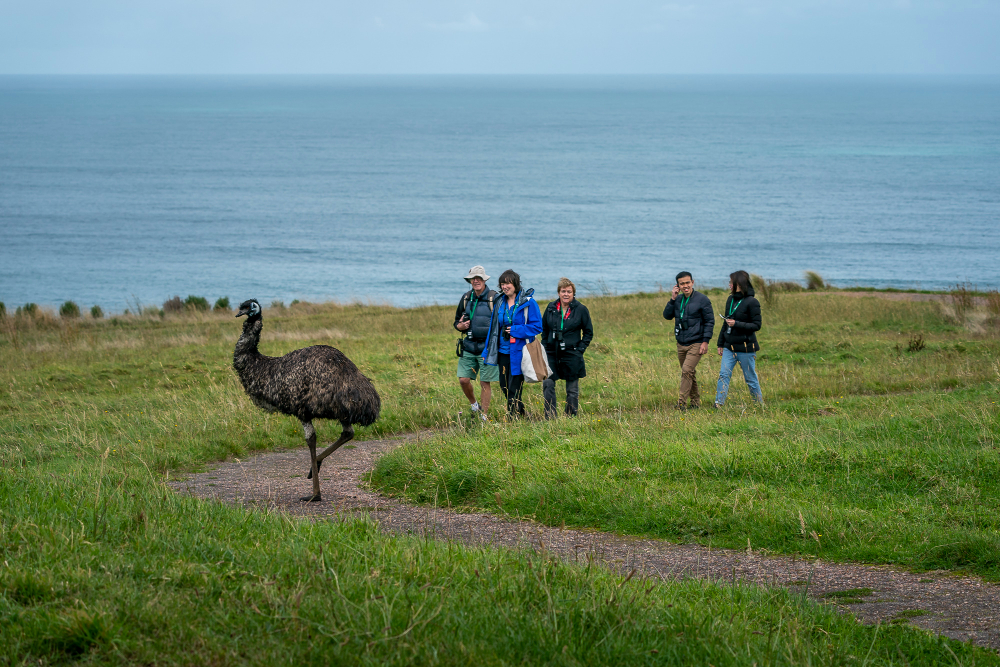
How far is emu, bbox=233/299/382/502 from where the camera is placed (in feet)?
30.6

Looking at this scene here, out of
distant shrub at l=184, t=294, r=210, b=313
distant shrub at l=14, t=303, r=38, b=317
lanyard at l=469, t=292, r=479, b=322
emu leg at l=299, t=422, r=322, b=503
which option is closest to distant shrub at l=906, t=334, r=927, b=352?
lanyard at l=469, t=292, r=479, b=322

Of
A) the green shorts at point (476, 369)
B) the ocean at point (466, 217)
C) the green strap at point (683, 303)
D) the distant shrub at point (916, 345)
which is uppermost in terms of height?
the ocean at point (466, 217)

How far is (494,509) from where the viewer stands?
8.67m

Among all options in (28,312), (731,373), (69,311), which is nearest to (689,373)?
(731,373)

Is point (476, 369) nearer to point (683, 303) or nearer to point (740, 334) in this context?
point (683, 303)

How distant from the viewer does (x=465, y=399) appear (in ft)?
48.2

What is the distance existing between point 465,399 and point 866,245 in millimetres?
64775

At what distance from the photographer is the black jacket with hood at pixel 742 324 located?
13.2 m

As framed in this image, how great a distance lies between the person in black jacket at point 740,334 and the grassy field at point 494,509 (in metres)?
0.61

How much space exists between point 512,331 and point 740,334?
3819 millimetres

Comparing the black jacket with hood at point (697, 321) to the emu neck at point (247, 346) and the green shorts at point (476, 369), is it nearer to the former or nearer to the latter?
the green shorts at point (476, 369)

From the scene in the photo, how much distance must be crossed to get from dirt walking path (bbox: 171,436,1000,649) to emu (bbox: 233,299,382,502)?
74cm

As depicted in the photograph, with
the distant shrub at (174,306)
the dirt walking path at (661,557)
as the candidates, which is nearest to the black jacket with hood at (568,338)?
the dirt walking path at (661,557)

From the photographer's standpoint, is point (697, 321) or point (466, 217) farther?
point (466, 217)
